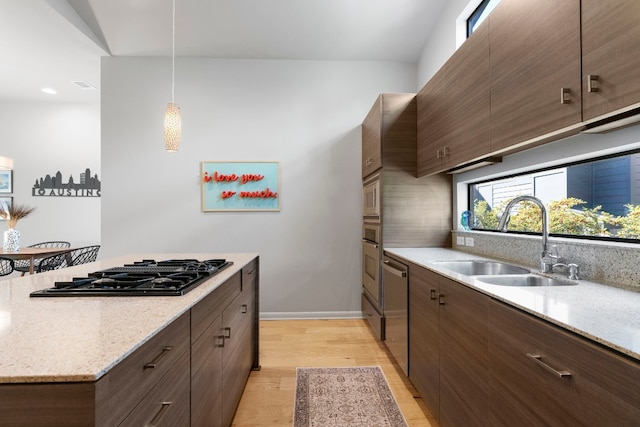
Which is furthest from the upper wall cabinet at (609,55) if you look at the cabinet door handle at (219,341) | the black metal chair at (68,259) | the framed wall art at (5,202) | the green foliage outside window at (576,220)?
the framed wall art at (5,202)

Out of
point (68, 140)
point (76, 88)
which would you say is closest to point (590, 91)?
point (76, 88)

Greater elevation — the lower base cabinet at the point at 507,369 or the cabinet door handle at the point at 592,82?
the cabinet door handle at the point at 592,82

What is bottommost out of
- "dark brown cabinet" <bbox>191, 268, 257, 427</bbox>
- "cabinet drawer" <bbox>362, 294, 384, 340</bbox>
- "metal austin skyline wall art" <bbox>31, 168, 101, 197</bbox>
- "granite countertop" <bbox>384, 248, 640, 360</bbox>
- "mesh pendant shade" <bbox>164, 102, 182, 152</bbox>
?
"cabinet drawer" <bbox>362, 294, 384, 340</bbox>

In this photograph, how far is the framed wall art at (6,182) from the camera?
5.02m

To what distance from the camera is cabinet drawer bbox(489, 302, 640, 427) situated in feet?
2.41

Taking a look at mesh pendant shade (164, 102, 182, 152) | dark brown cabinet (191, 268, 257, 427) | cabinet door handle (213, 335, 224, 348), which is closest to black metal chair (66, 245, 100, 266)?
mesh pendant shade (164, 102, 182, 152)

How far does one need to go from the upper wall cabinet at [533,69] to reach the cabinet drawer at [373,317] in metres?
1.86

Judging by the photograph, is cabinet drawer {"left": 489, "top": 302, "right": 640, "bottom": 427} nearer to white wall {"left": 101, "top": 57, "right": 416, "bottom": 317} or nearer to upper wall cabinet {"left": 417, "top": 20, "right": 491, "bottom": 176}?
upper wall cabinet {"left": 417, "top": 20, "right": 491, "bottom": 176}

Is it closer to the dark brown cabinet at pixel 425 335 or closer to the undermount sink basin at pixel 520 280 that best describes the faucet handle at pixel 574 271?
the undermount sink basin at pixel 520 280

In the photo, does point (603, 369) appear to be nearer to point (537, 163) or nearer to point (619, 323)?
point (619, 323)

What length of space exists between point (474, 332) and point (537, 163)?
3.76 ft

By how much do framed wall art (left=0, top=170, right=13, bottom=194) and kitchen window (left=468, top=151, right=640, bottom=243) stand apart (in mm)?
6524

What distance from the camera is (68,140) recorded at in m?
5.10

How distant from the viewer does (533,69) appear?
4.61 ft
